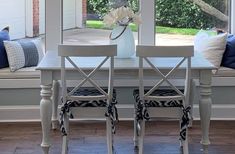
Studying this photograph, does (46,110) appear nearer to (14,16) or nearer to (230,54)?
(14,16)

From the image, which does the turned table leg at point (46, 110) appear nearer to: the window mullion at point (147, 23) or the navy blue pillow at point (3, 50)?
the navy blue pillow at point (3, 50)

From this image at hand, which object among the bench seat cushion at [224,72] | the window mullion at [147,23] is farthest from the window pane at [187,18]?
the bench seat cushion at [224,72]

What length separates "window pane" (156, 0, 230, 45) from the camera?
16.3 ft

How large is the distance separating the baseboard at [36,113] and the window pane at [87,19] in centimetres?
80

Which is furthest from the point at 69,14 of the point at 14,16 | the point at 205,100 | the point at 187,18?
the point at 205,100

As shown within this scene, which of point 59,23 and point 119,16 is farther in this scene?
point 59,23

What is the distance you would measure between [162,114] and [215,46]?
141cm

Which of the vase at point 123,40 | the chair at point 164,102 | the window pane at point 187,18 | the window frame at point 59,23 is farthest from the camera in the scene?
the window pane at point 187,18

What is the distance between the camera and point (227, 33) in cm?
491

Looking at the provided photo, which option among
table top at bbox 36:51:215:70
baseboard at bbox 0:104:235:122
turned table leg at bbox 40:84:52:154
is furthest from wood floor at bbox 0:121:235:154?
table top at bbox 36:51:215:70

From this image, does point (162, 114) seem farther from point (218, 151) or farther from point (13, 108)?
point (13, 108)

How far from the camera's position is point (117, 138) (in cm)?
427

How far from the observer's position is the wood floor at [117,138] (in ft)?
12.9

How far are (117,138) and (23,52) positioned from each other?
53.0 inches
